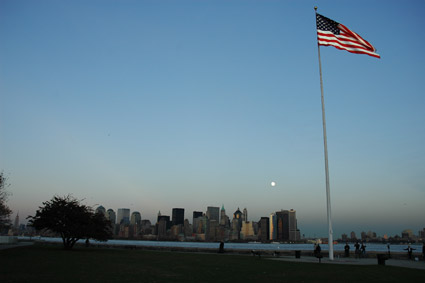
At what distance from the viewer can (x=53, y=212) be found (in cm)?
4675

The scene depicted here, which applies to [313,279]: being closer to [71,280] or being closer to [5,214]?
[71,280]

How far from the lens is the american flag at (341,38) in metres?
27.5

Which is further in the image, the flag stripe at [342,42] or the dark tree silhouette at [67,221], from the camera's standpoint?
the dark tree silhouette at [67,221]

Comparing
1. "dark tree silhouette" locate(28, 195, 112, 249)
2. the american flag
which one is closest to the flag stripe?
the american flag

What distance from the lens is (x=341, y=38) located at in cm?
2825

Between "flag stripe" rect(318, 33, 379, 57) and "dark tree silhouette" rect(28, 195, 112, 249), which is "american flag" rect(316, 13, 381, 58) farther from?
"dark tree silhouette" rect(28, 195, 112, 249)

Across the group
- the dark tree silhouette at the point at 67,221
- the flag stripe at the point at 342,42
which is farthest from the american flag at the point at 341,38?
the dark tree silhouette at the point at 67,221

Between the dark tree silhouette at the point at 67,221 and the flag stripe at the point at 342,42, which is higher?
the flag stripe at the point at 342,42

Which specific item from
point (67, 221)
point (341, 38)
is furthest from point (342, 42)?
point (67, 221)

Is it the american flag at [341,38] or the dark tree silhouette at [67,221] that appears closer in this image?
the american flag at [341,38]

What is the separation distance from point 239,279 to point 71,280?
25.6ft

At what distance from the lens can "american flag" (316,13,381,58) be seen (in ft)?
90.1

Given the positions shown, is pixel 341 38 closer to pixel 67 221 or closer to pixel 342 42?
pixel 342 42

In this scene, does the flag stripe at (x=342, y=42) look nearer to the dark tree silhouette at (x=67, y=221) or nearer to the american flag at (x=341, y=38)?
the american flag at (x=341, y=38)
